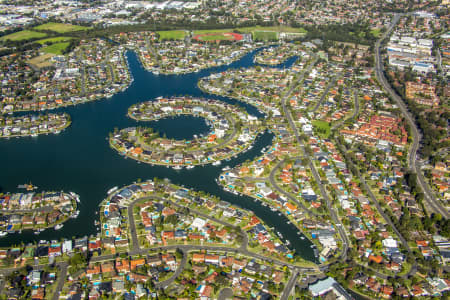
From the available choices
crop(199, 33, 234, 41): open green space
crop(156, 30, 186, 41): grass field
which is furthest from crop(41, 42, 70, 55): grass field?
crop(199, 33, 234, 41): open green space

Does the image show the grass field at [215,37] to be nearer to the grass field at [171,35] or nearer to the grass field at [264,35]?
the grass field at [171,35]

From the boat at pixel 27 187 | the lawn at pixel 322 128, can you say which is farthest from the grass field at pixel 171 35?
the boat at pixel 27 187

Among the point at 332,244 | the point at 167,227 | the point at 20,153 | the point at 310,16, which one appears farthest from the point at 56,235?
the point at 310,16

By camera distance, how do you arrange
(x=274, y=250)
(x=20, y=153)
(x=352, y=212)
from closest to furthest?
(x=274, y=250) < (x=352, y=212) < (x=20, y=153)

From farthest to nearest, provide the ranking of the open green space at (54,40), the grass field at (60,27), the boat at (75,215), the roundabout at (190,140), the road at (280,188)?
the grass field at (60,27)
the open green space at (54,40)
the roundabout at (190,140)
the road at (280,188)
the boat at (75,215)

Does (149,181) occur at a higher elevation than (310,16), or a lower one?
lower

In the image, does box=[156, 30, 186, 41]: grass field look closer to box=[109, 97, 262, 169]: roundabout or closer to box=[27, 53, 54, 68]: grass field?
box=[27, 53, 54, 68]: grass field

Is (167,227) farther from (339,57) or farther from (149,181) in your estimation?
(339,57)
